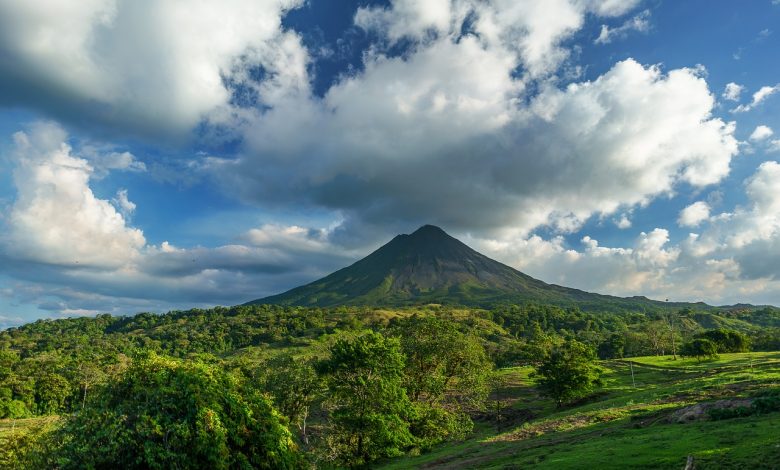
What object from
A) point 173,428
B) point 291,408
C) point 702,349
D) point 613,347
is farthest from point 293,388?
point 613,347

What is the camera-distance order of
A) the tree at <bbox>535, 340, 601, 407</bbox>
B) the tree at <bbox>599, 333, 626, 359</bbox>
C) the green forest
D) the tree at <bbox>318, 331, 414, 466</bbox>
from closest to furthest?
1. the green forest
2. the tree at <bbox>318, 331, 414, 466</bbox>
3. the tree at <bbox>535, 340, 601, 407</bbox>
4. the tree at <bbox>599, 333, 626, 359</bbox>

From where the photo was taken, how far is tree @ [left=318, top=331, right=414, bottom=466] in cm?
3541

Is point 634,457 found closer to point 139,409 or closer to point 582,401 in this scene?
point 139,409

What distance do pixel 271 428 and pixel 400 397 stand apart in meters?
19.8

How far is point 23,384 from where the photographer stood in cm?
12306

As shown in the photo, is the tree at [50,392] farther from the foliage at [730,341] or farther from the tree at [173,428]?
the foliage at [730,341]

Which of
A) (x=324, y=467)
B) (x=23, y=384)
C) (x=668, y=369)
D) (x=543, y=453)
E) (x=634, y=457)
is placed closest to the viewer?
(x=634, y=457)

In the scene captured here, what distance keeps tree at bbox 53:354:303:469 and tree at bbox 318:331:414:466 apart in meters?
15.0

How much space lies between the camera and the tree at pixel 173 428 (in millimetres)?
17375

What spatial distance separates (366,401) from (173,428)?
21187mm

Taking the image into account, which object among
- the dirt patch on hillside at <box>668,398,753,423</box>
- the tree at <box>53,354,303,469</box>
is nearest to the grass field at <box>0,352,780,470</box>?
the dirt patch on hillside at <box>668,398,753,423</box>

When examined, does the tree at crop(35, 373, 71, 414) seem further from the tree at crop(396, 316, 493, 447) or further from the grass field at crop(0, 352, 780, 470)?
the tree at crop(396, 316, 493, 447)

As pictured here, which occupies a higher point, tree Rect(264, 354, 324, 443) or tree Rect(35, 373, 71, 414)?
tree Rect(264, 354, 324, 443)

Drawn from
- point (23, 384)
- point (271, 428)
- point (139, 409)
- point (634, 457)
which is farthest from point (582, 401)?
point (23, 384)
